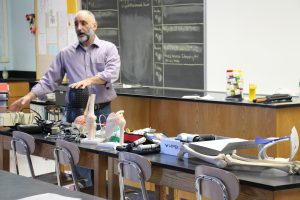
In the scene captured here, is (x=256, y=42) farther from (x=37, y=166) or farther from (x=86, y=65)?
(x=37, y=166)

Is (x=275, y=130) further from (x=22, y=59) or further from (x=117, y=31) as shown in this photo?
(x=22, y=59)

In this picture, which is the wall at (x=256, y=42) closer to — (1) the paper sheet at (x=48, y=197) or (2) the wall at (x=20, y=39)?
(1) the paper sheet at (x=48, y=197)

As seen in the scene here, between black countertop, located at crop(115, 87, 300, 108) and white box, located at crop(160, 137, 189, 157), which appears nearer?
white box, located at crop(160, 137, 189, 157)

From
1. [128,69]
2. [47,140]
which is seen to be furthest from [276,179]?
[128,69]

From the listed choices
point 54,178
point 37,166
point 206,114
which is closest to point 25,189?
point 54,178

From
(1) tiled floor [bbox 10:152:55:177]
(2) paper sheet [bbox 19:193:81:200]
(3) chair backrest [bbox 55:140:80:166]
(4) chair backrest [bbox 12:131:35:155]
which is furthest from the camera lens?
(1) tiled floor [bbox 10:152:55:177]

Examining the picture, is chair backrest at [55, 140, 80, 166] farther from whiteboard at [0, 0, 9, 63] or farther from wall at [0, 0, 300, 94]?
whiteboard at [0, 0, 9, 63]

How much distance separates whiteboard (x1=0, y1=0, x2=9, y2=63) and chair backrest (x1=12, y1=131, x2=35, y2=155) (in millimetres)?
5952

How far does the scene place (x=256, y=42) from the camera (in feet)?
21.7

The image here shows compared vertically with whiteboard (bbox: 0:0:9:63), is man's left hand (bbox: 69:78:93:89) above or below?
below

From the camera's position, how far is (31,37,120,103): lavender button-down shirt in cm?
584

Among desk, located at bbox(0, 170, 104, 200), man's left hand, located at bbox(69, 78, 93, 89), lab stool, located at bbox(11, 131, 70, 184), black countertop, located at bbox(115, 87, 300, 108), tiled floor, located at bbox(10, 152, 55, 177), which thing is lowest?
tiled floor, located at bbox(10, 152, 55, 177)

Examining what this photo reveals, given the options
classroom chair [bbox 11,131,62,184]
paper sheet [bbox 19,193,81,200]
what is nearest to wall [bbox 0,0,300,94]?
classroom chair [bbox 11,131,62,184]

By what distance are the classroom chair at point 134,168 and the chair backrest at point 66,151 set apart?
1.55 ft
